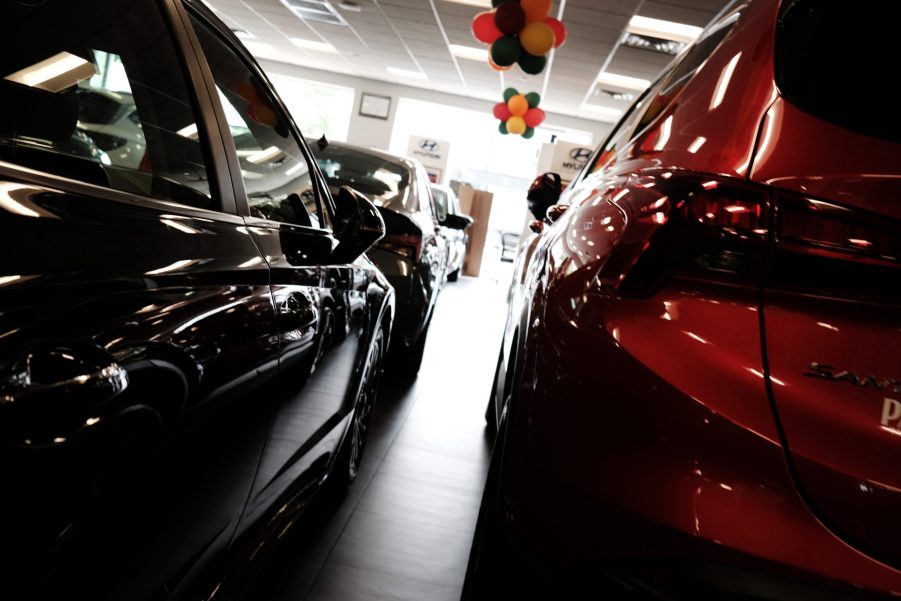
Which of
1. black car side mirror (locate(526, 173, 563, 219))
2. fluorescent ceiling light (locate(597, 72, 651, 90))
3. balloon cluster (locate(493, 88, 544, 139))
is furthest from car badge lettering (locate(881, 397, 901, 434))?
fluorescent ceiling light (locate(597, 72, 651, 90))

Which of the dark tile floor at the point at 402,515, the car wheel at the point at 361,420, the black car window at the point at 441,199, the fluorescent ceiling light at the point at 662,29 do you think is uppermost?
the fluorescent ceiling light at the point at 662,29

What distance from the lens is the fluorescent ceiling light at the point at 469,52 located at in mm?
13664

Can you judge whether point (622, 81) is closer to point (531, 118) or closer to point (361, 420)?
point (531, 118)

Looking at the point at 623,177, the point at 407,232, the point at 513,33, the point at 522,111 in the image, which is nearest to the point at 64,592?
the point at 623,177

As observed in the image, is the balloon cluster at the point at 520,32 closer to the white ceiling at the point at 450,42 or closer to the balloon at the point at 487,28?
the balloon at the point at 487,28

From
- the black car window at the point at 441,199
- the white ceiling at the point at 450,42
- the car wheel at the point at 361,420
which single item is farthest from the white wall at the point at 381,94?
the car wheel at the point at 361,420

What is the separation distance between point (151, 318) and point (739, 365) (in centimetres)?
78

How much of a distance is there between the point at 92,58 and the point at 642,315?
98cm

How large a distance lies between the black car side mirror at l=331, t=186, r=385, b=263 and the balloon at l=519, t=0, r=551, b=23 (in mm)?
6550

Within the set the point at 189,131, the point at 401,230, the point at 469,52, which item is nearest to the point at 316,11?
the point at 469,52

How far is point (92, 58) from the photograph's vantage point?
117 cm

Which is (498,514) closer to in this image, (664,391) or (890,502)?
(664,391)

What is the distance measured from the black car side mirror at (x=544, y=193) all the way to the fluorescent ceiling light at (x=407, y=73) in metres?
15.6

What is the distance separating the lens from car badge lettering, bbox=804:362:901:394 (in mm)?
942
